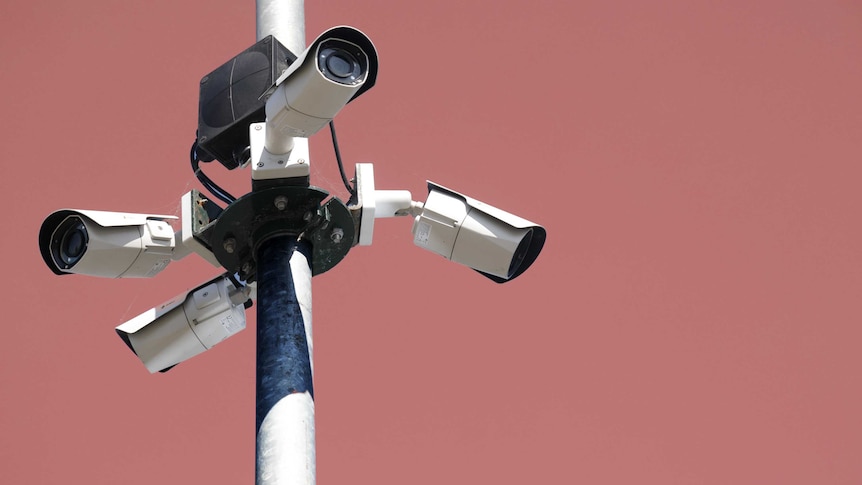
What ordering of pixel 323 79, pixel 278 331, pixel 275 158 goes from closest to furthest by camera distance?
pixel 323 79 < pixel 278 331 < pixel 275 158

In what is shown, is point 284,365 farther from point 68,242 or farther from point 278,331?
point 68,242

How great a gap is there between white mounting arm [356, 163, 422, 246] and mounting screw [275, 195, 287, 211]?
16.8 inches

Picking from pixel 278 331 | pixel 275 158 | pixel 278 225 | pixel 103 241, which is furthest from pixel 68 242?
pixel 278 331

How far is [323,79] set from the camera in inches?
209

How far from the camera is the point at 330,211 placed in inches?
245

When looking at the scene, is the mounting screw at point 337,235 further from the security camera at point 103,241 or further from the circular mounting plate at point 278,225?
the security camera at point 103,241

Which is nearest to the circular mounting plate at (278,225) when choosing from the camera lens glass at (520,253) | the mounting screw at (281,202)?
the mounting screw at (281,202)

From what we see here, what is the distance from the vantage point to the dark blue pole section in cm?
552

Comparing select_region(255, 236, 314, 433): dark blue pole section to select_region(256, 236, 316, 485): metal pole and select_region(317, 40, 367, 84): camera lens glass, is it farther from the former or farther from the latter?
select_region(317, 40, 367, 84): camera lens glass

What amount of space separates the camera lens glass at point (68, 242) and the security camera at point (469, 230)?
1.66 meters

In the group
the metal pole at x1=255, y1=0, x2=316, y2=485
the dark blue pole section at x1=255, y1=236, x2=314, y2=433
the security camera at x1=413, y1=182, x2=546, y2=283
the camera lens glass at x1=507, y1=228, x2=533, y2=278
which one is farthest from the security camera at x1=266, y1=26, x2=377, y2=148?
the camera lens glass at x1=507, y1=228, x2=533, y2=278

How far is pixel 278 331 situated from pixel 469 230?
1243 mm

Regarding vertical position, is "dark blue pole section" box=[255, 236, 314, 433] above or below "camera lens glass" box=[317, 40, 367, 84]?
below

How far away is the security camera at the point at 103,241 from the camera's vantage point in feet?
20.9
